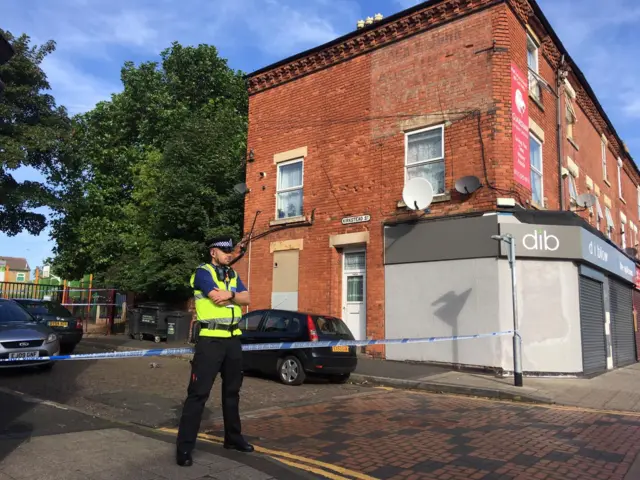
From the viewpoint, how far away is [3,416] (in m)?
6.24

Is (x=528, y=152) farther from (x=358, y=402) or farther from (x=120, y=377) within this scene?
→ (x=120, y=377)

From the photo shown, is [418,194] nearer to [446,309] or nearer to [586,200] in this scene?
[446,309]

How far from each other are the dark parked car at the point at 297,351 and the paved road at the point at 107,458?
4.01 metres

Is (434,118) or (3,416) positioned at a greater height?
(434,118)

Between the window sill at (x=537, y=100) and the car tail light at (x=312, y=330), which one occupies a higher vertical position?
the window sill at (x=537, y=100)

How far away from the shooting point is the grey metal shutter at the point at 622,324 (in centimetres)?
1503

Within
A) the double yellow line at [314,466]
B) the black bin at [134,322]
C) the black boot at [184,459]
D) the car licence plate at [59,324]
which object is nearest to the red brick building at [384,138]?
the black bin at [134,322]

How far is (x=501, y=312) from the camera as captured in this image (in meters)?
11.2

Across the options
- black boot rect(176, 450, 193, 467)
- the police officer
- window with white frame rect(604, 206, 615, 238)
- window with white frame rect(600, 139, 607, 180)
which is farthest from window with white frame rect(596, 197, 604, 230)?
black boot rect(176, 450, 193, 467)

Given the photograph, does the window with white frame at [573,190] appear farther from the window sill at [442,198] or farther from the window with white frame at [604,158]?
the window sill at [442,198]

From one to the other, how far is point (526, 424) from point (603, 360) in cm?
822

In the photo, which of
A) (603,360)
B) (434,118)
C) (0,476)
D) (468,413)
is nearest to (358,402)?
(468,413)

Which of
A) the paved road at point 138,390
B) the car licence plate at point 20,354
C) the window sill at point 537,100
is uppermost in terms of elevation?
the window sill at point 537,100

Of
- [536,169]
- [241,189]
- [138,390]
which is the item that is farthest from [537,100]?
[138,390]
